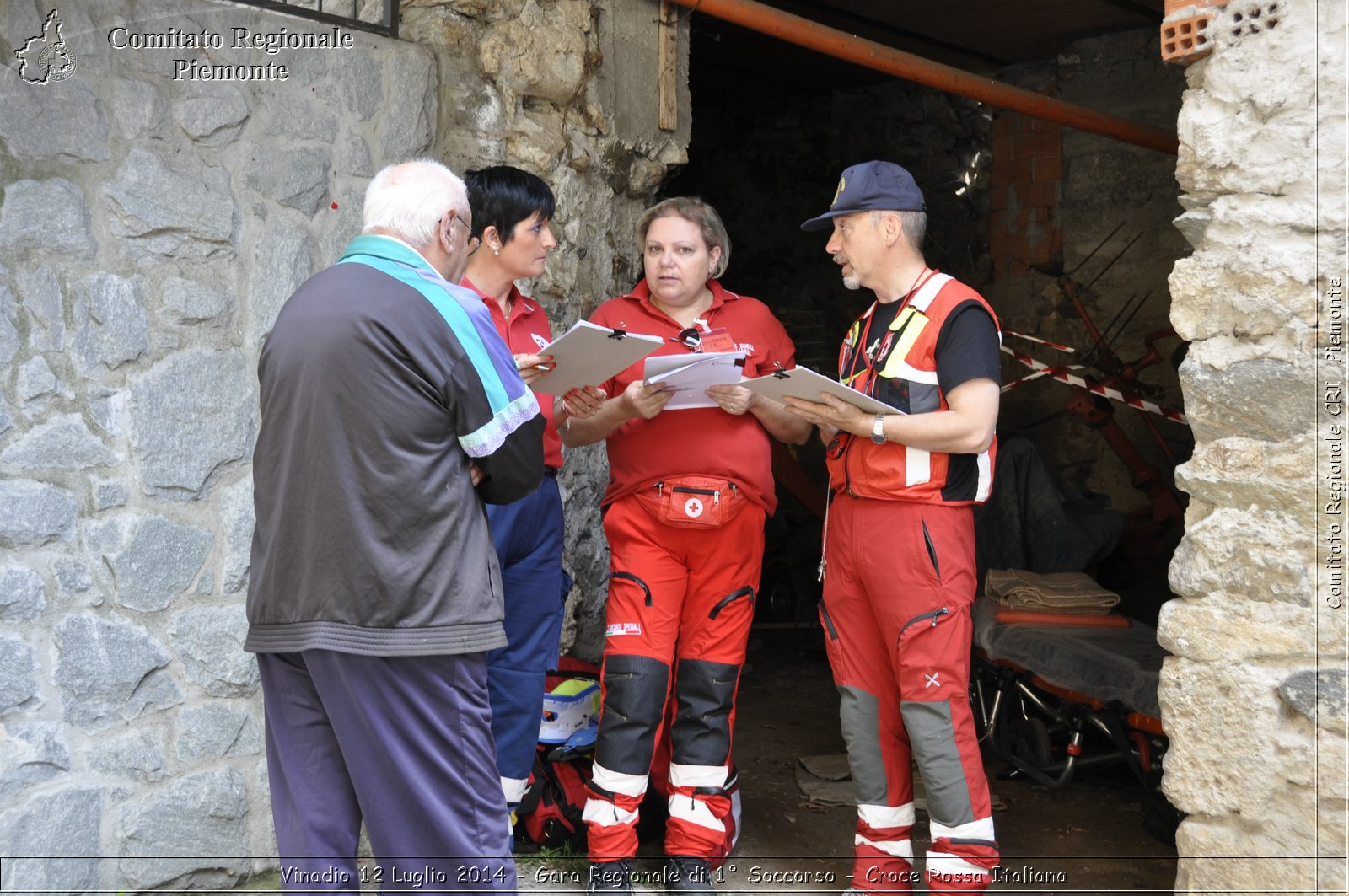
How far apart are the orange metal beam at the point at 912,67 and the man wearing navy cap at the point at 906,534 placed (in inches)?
51.6

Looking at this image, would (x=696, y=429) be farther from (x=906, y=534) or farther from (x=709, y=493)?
(x=906, y=534)

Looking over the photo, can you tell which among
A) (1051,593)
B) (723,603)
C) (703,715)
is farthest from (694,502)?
(1051,593)

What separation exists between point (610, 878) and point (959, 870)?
978 millimetres

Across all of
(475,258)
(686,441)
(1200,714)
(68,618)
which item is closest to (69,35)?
(475,258)

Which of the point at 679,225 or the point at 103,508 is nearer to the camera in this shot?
the point at 103,508

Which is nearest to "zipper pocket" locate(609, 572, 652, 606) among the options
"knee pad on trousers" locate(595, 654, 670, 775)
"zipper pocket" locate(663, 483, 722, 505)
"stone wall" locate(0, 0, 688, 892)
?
"knee pad on trousers" locate(595, 654, 670, 775)

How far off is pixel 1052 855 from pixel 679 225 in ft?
7.78

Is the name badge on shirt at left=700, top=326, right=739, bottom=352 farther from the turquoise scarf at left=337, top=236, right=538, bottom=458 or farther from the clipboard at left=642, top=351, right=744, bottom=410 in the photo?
the turquoise scarf at left=337, top=236, right=538, bottom=458

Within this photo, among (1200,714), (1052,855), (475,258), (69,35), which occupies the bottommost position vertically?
(1052,855)

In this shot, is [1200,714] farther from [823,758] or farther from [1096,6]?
[1096,6]

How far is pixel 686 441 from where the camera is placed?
3334mm

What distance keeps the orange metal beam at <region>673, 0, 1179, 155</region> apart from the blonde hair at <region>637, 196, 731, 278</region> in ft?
3.13

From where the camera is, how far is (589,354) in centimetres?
293
